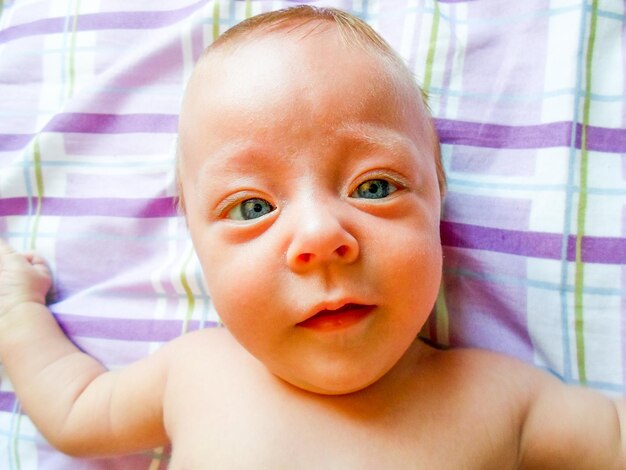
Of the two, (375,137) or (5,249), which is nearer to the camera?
(375,137)

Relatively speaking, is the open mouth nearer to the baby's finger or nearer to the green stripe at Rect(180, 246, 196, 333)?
the green stripe at Rect(180, 246, 196, 333)

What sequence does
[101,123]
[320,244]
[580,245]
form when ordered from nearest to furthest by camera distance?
[320,244], [580,245], [101,123]

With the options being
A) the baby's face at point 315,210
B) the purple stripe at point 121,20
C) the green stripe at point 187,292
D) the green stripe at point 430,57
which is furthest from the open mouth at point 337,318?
the purple stripe at point 121,20

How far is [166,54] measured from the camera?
1.32 metres

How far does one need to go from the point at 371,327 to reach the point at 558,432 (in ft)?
1.22

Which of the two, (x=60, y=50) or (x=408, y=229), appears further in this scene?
(x=60, y=50)

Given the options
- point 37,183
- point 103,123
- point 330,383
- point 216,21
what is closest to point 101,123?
point 103,123

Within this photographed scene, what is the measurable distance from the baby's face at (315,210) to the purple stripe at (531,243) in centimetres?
24

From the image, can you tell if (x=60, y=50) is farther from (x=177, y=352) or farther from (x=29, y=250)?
(x=177, y=352)

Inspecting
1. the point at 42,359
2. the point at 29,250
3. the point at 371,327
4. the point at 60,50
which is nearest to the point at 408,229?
the point at 371,327

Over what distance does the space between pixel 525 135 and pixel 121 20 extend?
860 millimetres

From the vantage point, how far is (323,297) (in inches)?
31.3

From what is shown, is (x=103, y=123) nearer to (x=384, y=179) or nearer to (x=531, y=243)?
(x=384, y=179)

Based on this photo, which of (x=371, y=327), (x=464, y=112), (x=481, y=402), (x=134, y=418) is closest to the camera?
(x=371, y=327)
